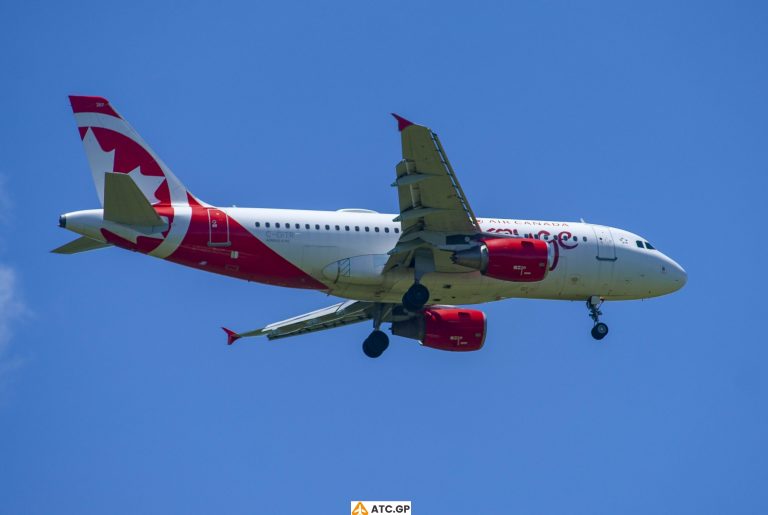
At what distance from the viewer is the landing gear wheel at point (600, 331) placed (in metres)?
42.0

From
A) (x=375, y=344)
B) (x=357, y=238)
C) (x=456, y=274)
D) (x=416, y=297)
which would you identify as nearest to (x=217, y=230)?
(x=357, y=238)

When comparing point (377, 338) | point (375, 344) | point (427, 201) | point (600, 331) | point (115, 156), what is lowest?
point (375, 344)

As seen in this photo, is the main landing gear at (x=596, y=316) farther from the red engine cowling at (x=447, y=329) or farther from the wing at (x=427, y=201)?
the wing at (x=427, y=201)

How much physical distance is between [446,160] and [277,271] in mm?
6503

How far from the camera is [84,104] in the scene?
37031 mm

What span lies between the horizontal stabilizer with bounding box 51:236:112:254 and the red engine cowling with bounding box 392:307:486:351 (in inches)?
461

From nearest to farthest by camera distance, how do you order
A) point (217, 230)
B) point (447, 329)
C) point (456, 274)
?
point (217, 230) → point (456, 274) → point (447, 329)

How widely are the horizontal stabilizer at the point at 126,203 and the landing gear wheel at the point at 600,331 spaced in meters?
15.6

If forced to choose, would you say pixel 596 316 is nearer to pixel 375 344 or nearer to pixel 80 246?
pixel 375 344

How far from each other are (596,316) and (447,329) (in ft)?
17.0

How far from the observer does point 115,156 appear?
37094 millimetres

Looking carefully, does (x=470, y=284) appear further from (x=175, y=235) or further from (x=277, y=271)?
(x=175, y=235)

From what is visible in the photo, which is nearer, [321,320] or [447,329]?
[447,329]

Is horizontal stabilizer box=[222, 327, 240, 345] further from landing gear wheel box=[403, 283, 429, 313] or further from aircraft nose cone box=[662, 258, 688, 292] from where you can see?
aircraft nose cone box=[662, 258, 688, 292]
